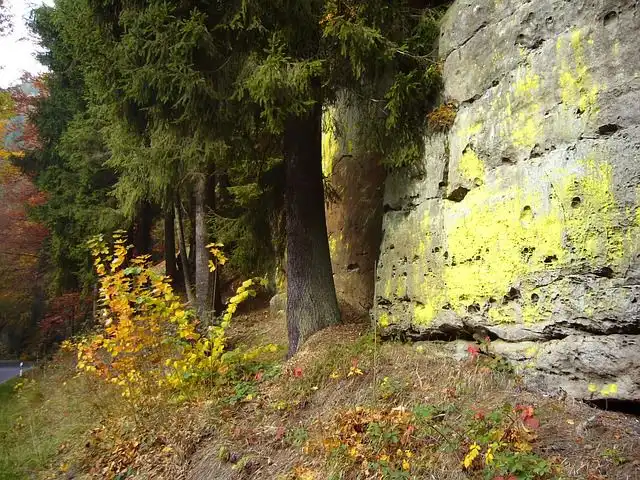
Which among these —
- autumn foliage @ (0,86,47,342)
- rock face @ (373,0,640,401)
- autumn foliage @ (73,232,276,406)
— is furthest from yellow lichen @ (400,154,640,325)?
autumn foliage @ (0,86,47,342)

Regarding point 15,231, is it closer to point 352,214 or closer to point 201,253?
point 201,253

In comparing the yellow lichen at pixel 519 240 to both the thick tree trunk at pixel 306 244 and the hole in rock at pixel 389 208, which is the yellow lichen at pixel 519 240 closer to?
the hole in rock at pixel 389 208

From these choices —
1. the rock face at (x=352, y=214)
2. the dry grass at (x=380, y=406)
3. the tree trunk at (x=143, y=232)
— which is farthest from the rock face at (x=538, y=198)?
the tree trunk at (x=143, y=232)

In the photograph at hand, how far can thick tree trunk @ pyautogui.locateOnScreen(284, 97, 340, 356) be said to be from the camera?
298 inches

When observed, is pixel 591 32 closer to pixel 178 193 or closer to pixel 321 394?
pixel 321 394

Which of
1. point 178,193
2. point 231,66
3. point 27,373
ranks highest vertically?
point 231,66

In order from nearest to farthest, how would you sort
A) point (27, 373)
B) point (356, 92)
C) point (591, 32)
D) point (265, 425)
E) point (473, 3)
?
point (591, 32)
point (265, 425)
point (473, 3)
point (356, 92)
point (27, 373)

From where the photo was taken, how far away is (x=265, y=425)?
5.63 metres

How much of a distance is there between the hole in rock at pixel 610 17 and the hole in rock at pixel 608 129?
Result: 92cm

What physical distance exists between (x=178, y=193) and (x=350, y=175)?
3.14 m

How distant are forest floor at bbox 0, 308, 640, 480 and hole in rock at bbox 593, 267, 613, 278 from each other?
1.10 m

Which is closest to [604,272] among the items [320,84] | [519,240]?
[519,240]

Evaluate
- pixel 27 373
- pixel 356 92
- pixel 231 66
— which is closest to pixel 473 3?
pixel 356 92

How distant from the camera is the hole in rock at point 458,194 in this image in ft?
19.6
